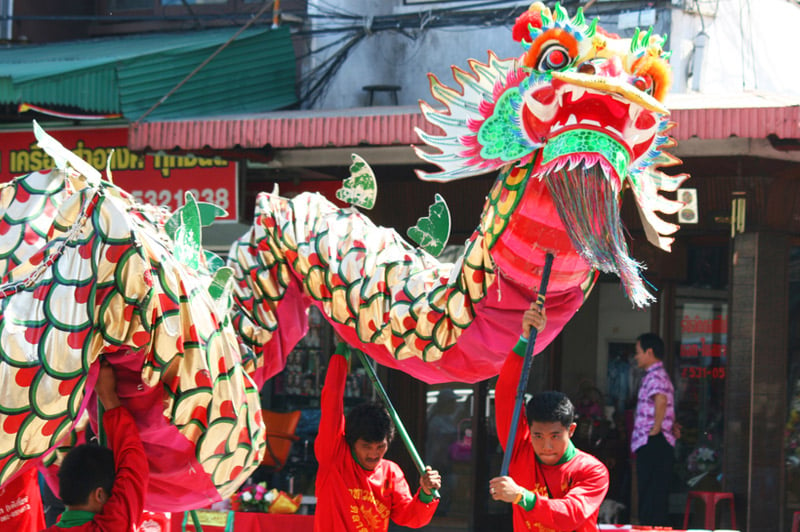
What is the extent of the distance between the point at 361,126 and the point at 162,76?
5.56 feet

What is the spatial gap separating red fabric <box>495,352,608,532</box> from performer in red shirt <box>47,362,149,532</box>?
→ 1.19 meters

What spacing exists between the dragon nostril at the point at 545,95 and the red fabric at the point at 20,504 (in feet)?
6.27

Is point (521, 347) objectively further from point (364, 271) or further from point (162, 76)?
point (162, 76)

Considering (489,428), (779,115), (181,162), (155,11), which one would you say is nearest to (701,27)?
(779,115)

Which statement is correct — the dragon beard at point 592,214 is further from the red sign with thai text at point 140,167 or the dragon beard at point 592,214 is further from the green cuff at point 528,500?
the red sign with thai text at point 140,167

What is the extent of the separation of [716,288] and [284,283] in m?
4.20

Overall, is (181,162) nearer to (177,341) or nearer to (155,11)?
(155,11)

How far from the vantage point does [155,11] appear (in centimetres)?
938

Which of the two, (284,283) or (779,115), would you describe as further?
(779,115)

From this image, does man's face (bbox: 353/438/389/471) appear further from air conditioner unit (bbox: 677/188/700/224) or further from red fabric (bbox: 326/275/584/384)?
air conditioner unit (bbox: 677/188/700/224)

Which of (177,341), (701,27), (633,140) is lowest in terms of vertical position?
(177,341)

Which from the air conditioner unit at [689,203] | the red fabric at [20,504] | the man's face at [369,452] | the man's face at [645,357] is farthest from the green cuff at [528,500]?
the air conditioner unit at [689,203]

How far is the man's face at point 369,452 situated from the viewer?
15.4 feet

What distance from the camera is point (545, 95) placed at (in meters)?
3.60
